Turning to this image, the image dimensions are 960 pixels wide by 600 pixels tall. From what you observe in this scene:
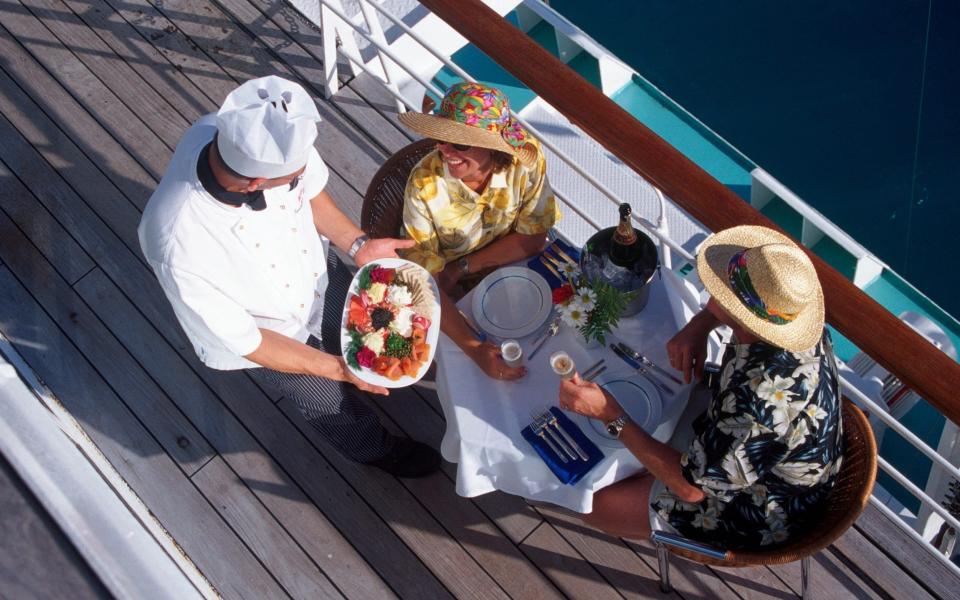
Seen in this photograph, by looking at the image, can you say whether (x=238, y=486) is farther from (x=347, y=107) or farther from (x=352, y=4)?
(x=352, y=4)

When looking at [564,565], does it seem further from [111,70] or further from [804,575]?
[111,70]

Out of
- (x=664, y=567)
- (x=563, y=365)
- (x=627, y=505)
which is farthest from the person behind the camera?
(x=664, y=567)

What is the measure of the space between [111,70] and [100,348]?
1.39 metres

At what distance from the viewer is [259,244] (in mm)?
2295

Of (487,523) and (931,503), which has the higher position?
(931,503)

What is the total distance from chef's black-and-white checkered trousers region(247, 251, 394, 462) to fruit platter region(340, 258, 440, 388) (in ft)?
0.93

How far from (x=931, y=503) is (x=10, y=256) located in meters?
3.48

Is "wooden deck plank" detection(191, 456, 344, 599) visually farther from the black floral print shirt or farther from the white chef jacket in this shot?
the black floral print shirt

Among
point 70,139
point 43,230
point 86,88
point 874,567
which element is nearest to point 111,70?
point 86,88

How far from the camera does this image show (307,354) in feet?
7.93

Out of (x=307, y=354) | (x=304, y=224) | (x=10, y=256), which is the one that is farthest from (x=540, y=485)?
(x=10, y=256)

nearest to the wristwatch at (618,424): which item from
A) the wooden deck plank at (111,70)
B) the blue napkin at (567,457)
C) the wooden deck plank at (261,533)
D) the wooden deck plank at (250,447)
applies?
the blue napkin at (567,457)

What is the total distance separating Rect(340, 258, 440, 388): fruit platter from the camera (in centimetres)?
238

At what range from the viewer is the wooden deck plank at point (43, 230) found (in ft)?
11.1
